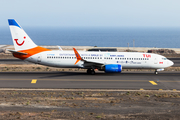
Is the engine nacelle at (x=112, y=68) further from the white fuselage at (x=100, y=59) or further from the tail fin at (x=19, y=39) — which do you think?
the tail fin at (x=19, y=39)

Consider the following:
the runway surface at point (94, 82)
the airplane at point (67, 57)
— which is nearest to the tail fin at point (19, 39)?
the airplane at point (67, 57)

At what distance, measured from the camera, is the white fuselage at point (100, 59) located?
36.3 m

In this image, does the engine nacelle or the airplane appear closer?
the engine nacelle

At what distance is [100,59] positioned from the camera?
121 feet

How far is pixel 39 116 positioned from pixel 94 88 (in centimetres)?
1180

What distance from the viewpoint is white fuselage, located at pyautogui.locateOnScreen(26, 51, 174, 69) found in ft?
119

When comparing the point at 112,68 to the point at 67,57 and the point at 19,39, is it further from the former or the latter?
the point at 19,39

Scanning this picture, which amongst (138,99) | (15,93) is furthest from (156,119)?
(15,93)

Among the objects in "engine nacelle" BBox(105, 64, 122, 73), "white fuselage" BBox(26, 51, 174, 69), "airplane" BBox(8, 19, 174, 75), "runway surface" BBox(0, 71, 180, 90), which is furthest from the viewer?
"white fuselage" BBox(26, 51, 174, 69)

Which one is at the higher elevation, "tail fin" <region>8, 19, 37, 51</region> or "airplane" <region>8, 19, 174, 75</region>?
"tail fin" <region>8, 19, 37, 51</region>

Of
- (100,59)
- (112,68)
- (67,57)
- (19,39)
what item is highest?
(19,39)

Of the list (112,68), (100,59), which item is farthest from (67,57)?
(112,68)

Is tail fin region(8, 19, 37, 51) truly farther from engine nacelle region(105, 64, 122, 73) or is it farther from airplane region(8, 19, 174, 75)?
engine nacelle region(105, 64, 122, 73)

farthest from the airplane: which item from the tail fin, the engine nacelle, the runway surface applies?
the runway surface
